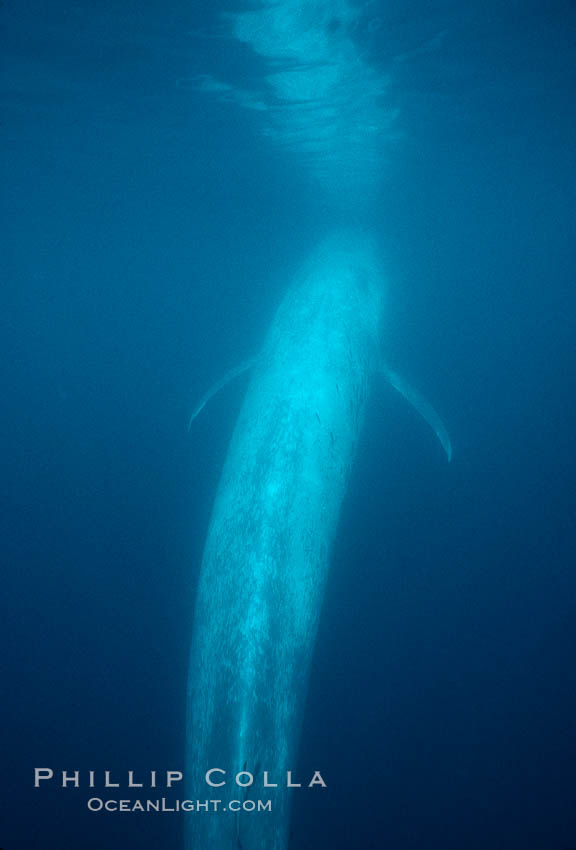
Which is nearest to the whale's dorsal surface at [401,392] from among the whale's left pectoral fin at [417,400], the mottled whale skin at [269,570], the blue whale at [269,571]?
the whale's left pectoral fin at [417,400]

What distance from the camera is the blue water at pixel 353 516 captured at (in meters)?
8.62

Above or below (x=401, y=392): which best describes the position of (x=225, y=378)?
above

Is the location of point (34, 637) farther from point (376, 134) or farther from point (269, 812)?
point (376, 134)

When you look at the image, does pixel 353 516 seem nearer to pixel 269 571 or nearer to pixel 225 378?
pixel 225 378

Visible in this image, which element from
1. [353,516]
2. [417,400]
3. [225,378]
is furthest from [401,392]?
[353,516]

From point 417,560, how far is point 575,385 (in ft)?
41.6

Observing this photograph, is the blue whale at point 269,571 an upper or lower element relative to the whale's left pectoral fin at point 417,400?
lower

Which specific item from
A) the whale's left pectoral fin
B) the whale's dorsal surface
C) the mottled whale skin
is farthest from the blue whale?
the whale's left pectoral fin

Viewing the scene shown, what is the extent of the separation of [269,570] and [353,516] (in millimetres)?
8055

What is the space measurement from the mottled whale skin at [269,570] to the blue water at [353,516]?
225 cm

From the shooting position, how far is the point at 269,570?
4578mm

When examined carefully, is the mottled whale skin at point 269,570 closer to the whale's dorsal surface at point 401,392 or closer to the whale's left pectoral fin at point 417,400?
the whale's dorsal surface at point 401,392

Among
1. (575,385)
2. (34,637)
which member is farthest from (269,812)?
(575,385)

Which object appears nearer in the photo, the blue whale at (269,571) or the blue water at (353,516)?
the blue whale at (269,571)
